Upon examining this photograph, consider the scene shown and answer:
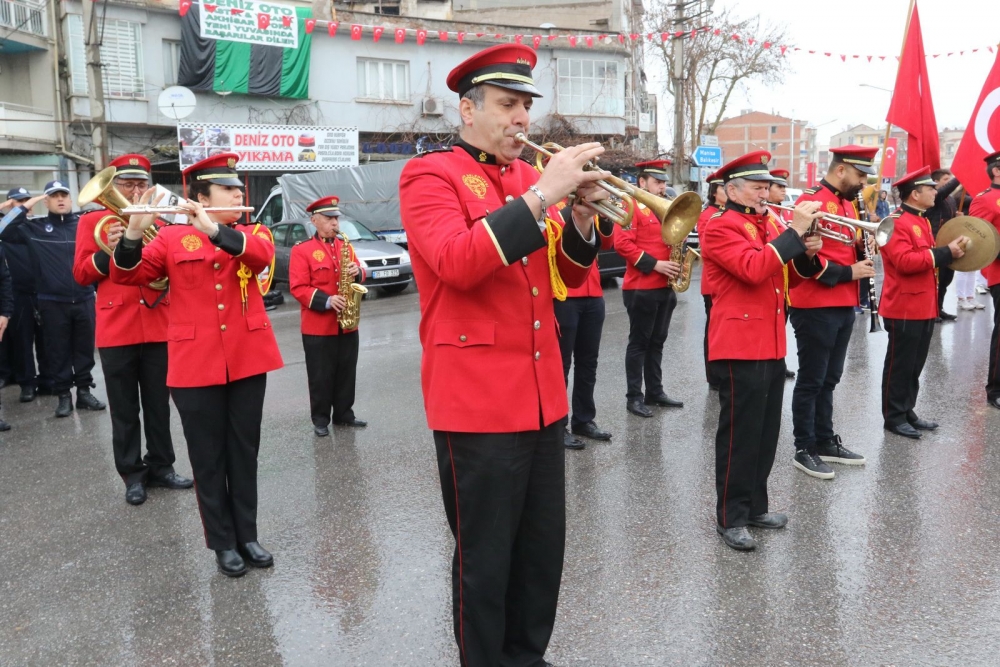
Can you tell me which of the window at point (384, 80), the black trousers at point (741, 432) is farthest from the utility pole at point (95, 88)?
the black trousers at point (741, 432)

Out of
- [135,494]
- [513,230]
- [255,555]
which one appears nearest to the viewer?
[513,230]

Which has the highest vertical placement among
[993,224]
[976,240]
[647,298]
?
[993,224]

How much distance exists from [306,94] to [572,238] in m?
27.9

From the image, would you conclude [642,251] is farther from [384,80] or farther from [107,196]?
[384,80]

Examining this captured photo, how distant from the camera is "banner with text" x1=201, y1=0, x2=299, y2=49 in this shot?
2511 centimetres

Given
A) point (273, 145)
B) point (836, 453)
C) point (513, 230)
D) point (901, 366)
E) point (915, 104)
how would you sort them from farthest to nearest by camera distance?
point (273, 145) → point (915, 104) → point (901, 366) → point (836, 453) → point (513, 230)

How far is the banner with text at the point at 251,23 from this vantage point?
82.4ft

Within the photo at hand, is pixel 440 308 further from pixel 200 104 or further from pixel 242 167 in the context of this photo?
pixel 200 104

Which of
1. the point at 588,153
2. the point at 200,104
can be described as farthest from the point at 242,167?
the point at 588,153

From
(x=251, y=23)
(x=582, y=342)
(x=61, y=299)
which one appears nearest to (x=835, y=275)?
(x=582, y=342)

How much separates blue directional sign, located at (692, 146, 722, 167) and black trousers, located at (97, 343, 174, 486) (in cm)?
2236

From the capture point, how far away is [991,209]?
732 cm

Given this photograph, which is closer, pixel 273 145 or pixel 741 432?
pixel 741 432

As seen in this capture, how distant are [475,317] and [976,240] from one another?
19.1 ft
